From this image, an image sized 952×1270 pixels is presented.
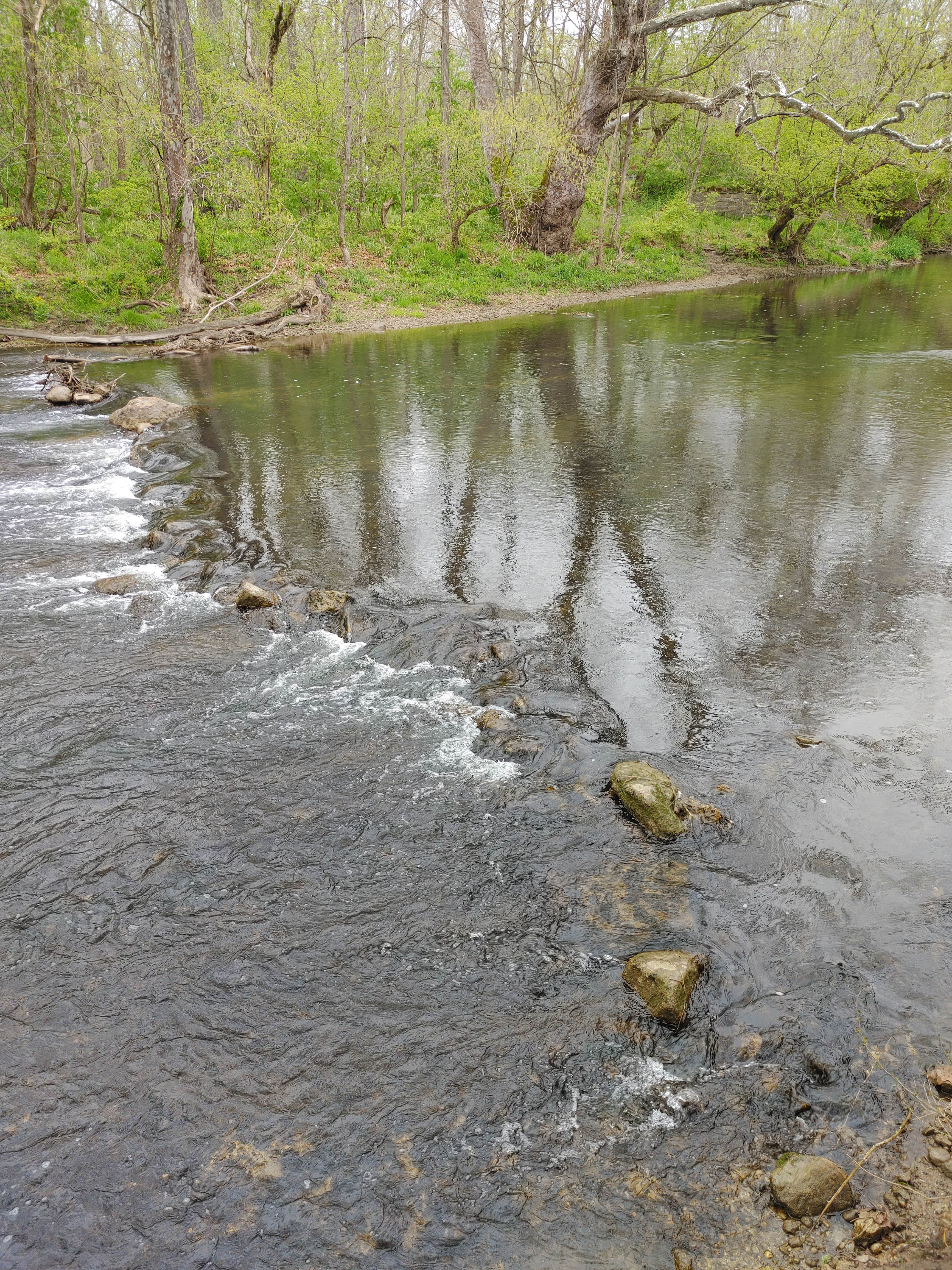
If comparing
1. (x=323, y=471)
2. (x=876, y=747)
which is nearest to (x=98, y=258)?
(x=323, y=471)

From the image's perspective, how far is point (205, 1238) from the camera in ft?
10.4

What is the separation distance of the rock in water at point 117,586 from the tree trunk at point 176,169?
700 inches

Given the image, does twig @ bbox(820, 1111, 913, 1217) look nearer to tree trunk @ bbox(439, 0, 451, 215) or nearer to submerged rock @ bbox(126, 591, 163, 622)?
submerged rock @ bbox(126, 591, 163, 622)

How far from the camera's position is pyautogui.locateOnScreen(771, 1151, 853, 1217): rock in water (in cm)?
310

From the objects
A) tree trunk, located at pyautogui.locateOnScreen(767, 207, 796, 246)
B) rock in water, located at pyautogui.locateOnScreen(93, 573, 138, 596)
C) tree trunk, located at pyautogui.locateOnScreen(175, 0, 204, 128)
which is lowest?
A: rock in water, located at pyautogui.locateOnScreen(93, 573, 138, 596)

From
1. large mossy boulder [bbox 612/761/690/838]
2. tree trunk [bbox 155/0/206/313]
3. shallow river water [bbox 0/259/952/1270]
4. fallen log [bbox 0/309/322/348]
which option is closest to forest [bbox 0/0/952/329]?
tree trunk [bbox 155/0/206/313]

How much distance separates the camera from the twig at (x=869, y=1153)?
10.2 feet

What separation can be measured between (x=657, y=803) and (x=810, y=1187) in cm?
232

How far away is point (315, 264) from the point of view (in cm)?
2661

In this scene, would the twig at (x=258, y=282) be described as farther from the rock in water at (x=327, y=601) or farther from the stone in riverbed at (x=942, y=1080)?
the stone in riverbed at (x=942, y=1080)

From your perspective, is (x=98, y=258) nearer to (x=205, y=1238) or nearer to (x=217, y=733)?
(x=217, y=733)

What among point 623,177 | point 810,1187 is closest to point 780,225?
point 623,177

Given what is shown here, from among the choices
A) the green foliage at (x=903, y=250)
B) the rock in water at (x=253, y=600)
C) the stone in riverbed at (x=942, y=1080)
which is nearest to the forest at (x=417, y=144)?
the green foliage at (x=903, y=250)

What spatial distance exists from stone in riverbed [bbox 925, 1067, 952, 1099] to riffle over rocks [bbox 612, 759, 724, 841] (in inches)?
72.2
